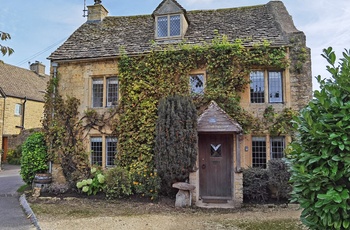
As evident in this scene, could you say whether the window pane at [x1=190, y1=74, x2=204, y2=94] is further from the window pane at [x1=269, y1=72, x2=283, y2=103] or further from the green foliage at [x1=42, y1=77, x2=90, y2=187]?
the green foliage at [x1=42, y1=77, x2=90, y2=187]

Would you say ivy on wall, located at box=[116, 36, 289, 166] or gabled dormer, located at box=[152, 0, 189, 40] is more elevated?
gabled dormer, located at box=[152, 0, 189, 40]

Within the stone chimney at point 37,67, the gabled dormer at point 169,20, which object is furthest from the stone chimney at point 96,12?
the stone chimney at point 37,67

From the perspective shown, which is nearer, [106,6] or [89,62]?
[89,62]

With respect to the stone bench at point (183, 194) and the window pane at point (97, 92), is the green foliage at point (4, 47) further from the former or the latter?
the window pane at point (97, 92)

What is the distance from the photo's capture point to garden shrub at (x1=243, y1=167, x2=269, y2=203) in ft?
31.7

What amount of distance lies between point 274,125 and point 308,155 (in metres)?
7.18

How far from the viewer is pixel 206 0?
14.6m

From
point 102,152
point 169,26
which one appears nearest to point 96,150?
point 102,152

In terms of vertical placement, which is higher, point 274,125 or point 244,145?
point 274,125

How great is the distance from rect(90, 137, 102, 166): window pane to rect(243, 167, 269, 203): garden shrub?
251 inches

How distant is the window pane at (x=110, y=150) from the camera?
12.2m

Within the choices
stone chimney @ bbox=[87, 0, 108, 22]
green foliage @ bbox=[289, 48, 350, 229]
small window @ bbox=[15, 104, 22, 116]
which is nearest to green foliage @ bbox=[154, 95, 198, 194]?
green foliage @ bbox=[289, 48, 350, 229]

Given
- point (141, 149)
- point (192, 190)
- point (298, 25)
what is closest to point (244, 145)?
point (192, 190)

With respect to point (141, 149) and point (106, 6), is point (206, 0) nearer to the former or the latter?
point (106, 6)
